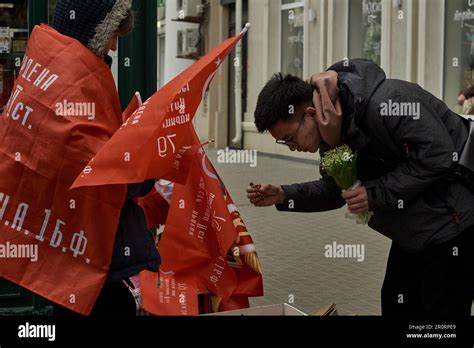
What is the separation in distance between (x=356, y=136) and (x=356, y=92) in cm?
18

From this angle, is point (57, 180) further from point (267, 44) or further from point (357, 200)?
point (267, 44)

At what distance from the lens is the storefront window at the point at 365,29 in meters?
14.0

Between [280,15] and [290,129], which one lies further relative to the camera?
[280,15]

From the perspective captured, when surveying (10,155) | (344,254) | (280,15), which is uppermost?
(280,15)

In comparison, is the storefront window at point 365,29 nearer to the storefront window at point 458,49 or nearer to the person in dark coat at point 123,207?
the storefront window at point 458,49

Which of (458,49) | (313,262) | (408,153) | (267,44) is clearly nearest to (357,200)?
(408,153)

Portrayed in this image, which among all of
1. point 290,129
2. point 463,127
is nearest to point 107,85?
point 290,129

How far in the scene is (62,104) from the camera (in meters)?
2.71

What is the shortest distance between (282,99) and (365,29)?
11919 mm

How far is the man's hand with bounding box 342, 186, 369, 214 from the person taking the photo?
9.58 feet

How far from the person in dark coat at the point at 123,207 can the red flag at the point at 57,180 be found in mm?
56

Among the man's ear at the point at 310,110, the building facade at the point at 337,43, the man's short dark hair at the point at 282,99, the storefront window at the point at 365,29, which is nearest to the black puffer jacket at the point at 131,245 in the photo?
the man's short dark hair at the point at 282,99

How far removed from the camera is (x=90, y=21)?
9.23 ft

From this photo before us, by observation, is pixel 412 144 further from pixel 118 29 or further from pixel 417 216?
pixel 118 29
